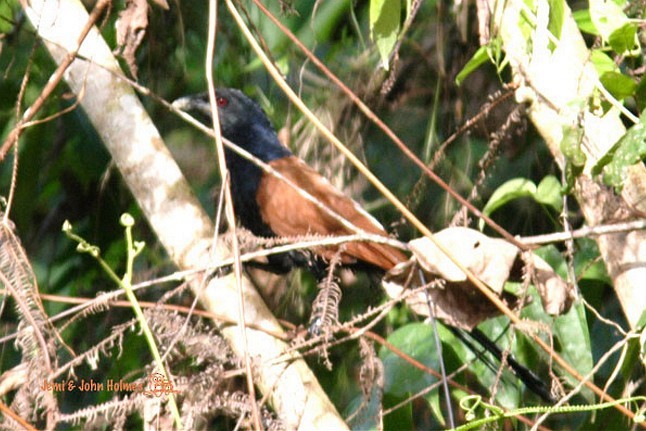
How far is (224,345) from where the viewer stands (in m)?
1.88

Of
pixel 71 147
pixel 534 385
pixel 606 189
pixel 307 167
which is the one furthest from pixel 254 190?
pixel 606 189

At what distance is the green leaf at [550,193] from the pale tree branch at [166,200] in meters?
0.70

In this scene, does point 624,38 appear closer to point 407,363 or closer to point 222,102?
point 407,363

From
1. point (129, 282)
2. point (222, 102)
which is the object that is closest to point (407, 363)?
point (129, 282)

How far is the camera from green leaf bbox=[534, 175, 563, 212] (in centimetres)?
234

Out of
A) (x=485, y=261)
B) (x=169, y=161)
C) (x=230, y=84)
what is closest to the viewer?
(x=485, y=261)

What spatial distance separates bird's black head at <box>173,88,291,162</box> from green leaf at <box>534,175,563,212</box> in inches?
48.2

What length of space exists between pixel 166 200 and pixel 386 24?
751 millimetres

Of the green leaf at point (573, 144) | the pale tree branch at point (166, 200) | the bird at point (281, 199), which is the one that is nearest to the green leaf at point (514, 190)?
the bird at point (281, 199)

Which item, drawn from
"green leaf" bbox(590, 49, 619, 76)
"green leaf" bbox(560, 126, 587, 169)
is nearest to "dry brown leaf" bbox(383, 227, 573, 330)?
"green leaf" bbox(560, 126, 587, 169)

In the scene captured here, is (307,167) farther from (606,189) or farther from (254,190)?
(606,189)

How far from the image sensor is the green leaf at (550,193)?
7.69ft

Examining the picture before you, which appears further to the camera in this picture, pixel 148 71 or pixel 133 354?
pixel 148 71

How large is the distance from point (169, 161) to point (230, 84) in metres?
1.27
